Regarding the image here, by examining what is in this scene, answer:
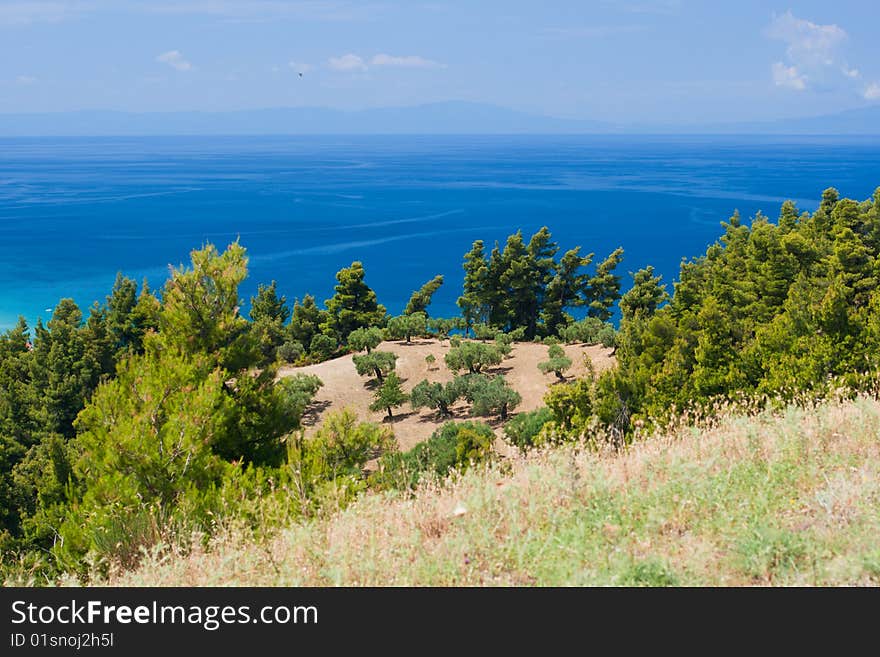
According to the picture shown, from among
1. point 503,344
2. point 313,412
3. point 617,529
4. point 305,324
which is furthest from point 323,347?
point 617,529

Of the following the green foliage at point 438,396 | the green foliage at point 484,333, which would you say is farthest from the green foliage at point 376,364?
the green foliage at point 484,333

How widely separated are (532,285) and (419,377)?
21034 millimetres

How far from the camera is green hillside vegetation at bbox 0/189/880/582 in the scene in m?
8.39

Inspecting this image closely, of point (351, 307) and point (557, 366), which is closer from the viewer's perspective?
point (557, 366)

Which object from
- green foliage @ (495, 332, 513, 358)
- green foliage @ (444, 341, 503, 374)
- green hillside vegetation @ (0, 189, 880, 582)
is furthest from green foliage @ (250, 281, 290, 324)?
green foliage @ (444, 341, 503, 374)

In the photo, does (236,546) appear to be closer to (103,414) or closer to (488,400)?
(103,414)

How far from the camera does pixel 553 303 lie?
5469 centimetres

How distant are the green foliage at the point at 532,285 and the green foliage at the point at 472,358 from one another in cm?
1793

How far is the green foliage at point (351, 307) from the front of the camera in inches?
2008

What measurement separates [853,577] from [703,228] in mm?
131256

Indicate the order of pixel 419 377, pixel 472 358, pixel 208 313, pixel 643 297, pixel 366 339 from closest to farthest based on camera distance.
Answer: pixel 208 313 → pixel 472 358 → pixel 419 377 → pixel 366 339 → pixel 643 297

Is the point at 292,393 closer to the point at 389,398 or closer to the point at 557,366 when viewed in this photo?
the point at 389,398

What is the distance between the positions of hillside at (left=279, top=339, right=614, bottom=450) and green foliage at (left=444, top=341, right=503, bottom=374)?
78cm

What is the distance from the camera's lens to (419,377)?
3594 centimetres
